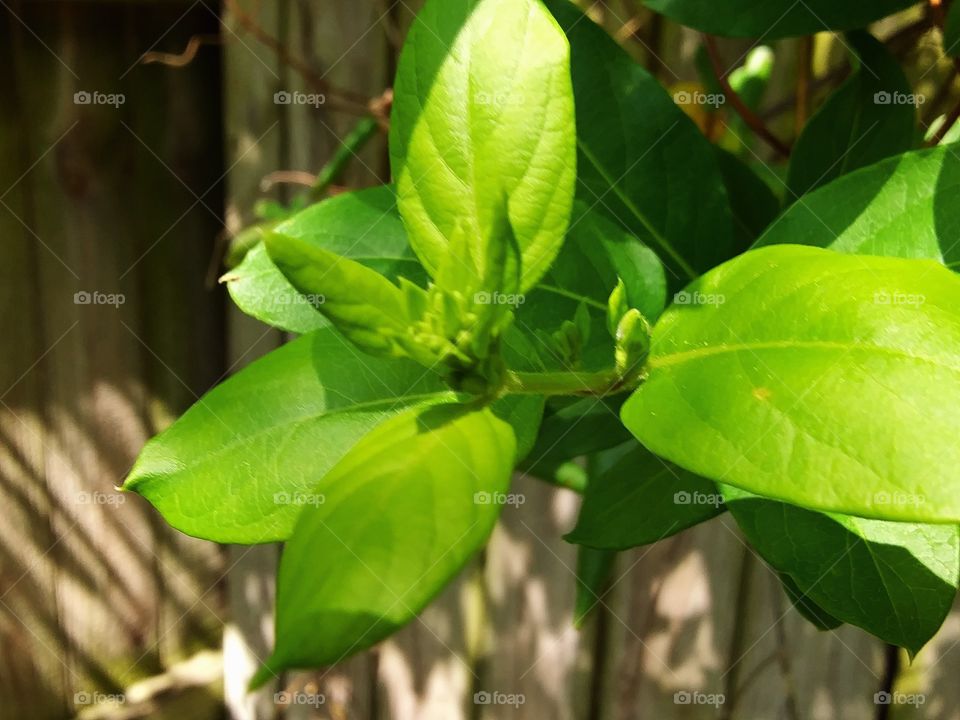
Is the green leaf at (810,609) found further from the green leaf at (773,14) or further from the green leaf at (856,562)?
the green leaf at (773,14)

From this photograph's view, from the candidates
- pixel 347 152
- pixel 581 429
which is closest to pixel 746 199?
pixel 581 429

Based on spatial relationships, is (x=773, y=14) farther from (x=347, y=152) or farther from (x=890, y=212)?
(x=347, y=152)

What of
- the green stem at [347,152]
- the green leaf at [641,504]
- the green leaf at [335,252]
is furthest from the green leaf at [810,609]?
the green stem at [347,152]

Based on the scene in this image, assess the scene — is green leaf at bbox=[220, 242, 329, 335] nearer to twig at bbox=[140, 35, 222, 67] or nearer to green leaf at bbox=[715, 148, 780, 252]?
green leaf at bbox=[715, 148, 780, 252]

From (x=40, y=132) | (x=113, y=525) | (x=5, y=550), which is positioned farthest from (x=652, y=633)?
(x=40, y=132)

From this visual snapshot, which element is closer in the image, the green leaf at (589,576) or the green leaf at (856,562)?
the green leaf at (856,562)

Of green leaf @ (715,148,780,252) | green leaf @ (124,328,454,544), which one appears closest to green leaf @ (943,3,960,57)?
green leaf @ (715,148,780,252)

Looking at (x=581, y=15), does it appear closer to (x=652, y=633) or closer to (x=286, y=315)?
(x=286, y=315)

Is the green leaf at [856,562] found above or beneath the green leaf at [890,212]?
beneath
